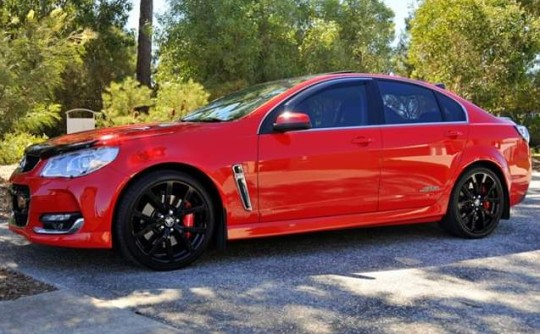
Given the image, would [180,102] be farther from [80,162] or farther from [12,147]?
[80,162]

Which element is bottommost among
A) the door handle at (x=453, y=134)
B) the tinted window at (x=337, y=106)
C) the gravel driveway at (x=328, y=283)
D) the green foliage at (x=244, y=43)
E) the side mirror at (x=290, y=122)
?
the gravel driveway at (x=328, y=283)

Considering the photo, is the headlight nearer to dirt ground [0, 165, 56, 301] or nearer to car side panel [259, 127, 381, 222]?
dirt ground [0, 165, 56, 301]

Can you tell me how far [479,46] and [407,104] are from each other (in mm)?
11086

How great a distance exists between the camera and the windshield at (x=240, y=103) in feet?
17.6

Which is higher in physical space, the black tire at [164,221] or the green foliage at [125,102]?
the green foliage at [125,102]

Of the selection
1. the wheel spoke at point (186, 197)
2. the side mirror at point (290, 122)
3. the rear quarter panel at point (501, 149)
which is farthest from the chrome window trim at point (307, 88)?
the rear quarter panel at point (501, 149)

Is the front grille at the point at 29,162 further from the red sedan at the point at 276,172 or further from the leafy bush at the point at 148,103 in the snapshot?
the leafy bush at the point at 148,103

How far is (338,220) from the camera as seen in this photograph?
5.34 m

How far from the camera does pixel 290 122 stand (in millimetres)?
5051

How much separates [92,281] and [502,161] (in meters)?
4.03

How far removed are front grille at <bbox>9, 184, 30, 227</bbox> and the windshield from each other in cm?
158

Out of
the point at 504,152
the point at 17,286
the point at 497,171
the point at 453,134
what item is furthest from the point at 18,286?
the point at 504,152

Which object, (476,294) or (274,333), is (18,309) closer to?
(274,333)

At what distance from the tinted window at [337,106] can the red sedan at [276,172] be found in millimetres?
10
